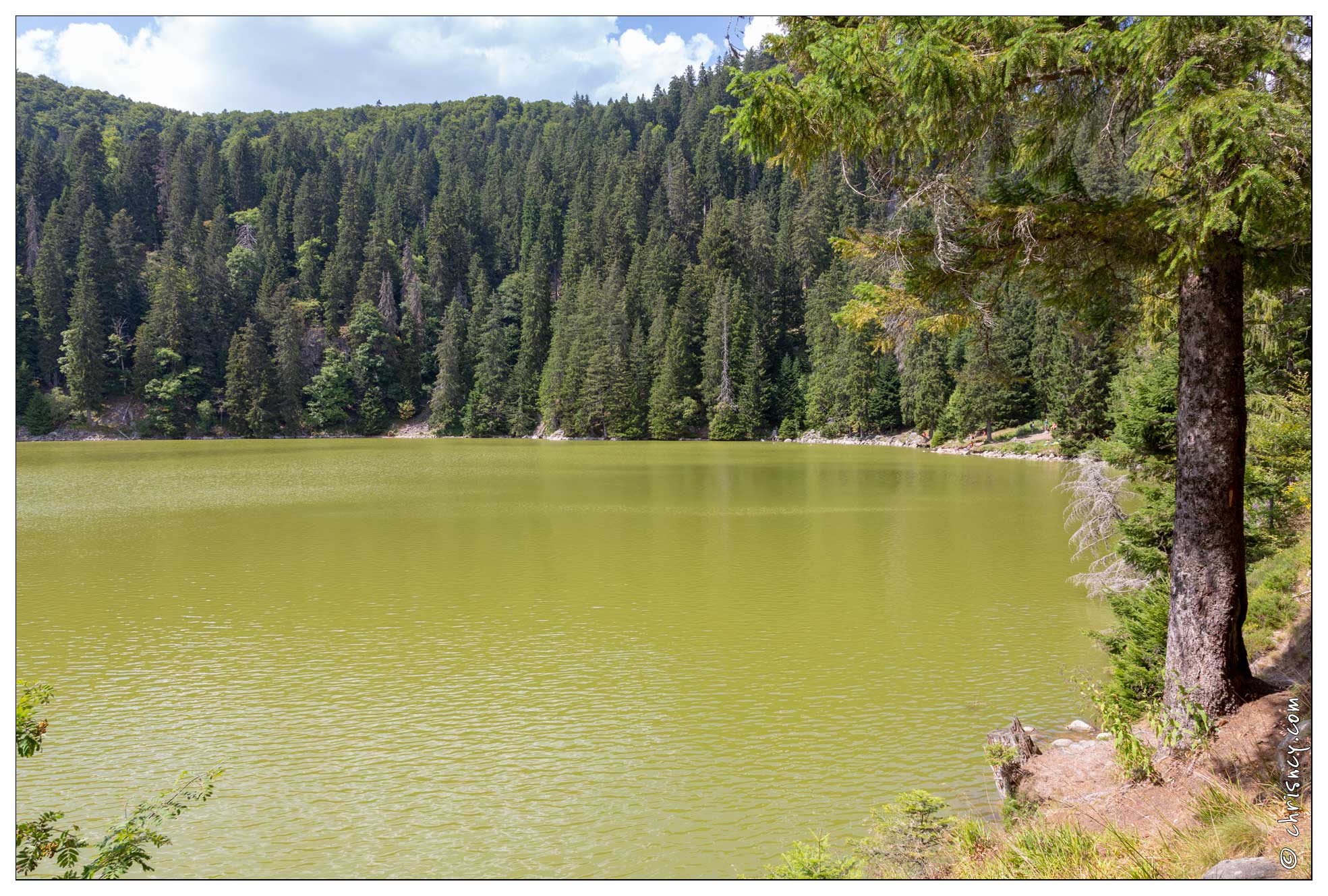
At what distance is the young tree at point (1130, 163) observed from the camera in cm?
586

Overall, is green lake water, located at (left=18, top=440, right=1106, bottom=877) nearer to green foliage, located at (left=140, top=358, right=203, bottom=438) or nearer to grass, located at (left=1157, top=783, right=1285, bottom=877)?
grass, located at (left=1157, top=783, right=1285, bottom=877)

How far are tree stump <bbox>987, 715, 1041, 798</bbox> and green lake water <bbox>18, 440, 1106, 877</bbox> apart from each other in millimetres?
266

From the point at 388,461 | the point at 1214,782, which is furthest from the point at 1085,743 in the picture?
the point at 388,461

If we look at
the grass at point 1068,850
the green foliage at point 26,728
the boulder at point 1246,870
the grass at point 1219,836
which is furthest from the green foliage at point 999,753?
the green foliage at point 26,728

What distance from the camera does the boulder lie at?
4457 mm

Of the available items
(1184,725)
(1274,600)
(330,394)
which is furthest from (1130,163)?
(330,394)

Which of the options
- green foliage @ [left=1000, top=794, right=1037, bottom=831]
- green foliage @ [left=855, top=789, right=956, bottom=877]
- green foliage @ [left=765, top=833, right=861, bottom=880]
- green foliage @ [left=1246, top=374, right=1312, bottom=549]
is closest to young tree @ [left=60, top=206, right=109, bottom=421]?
green foliage @ [left=1246, top=374, right=1312, bottom=549]

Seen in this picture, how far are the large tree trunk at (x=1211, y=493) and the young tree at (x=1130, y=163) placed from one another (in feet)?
A: 0.05

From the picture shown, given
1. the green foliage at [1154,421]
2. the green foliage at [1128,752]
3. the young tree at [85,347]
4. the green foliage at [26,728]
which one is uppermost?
the young tree at [85,347]

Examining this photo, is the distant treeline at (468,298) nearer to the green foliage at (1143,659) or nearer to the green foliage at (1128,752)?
the green foliage at (1143,659)

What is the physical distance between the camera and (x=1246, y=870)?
178 inches

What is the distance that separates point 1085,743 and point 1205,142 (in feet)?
17.6

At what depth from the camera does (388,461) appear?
53.0 m

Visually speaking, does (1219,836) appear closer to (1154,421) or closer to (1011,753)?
(1011,753)
